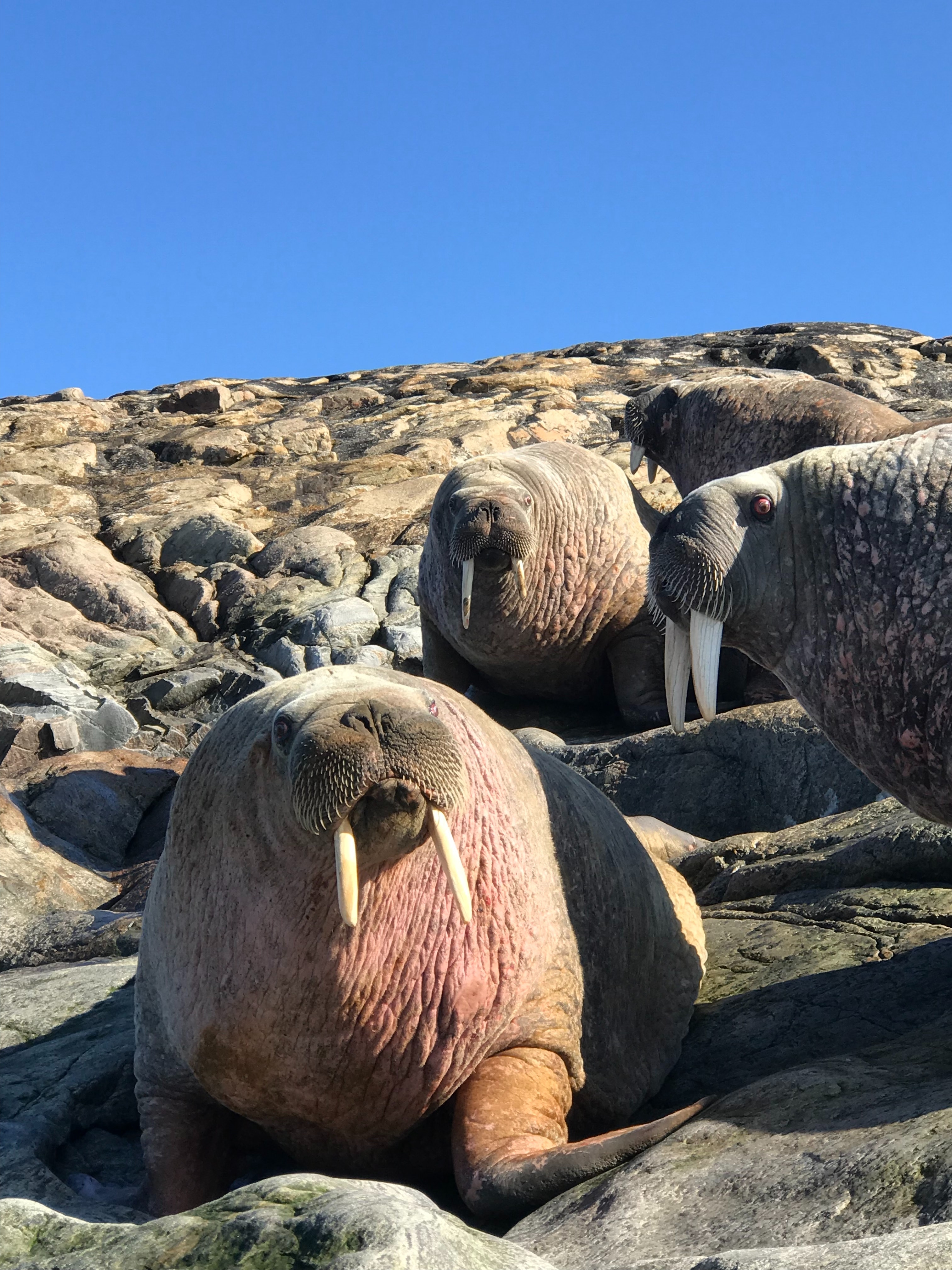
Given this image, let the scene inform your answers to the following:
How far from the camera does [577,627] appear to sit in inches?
372

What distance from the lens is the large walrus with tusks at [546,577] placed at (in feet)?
29.9

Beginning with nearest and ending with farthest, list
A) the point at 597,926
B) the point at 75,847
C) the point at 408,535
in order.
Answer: the point at 597,926
the point at 75,847
the point at 408,535

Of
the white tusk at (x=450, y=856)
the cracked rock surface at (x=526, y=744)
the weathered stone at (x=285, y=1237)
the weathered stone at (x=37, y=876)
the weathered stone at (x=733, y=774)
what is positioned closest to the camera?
the weathered stone at (x=285, y=1237)

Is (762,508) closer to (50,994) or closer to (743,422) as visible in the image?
(50,994)

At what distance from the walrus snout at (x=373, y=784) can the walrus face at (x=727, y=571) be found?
1046 mm

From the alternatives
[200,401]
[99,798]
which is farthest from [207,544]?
[99,798]

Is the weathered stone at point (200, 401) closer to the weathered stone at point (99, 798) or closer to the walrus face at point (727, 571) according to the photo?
the weathered stone at point (99, 798)

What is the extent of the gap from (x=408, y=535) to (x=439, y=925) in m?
14.3

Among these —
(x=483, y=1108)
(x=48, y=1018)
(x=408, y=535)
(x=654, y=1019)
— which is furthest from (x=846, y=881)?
(x=408, y=535)

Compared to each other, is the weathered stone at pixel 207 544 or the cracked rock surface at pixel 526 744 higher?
the weathered stone at pixel 207 544

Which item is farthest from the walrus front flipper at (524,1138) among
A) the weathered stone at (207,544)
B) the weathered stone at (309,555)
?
the weathered stone at (207,544)

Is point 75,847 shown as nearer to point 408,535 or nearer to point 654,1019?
point 654,1019

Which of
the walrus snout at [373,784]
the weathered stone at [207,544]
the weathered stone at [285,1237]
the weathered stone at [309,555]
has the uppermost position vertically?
the weathered stone at [207,544]

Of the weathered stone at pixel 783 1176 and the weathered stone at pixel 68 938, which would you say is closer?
the weathered stone at pixel 783 1176
